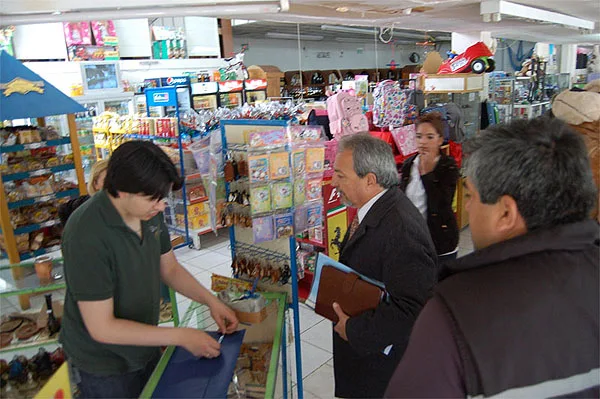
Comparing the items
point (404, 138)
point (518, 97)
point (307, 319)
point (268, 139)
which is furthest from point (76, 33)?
point (518, 97)

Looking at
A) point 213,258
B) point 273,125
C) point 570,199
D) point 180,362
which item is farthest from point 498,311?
point 213,258

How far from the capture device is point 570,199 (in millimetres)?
1017

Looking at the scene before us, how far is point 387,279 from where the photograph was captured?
5.84 ft

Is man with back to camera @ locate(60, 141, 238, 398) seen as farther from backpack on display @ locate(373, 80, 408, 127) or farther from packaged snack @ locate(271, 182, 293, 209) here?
backpack on display @ locate(373, 80, 408, 127)

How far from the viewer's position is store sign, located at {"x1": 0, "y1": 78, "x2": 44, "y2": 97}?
3.97 metres

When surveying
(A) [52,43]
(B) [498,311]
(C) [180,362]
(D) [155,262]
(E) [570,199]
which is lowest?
(C) [180,362]

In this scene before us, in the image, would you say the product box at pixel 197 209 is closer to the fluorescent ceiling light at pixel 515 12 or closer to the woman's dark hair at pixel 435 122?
the woman's dark hair at pixel 435 122

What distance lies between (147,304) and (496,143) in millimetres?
1361

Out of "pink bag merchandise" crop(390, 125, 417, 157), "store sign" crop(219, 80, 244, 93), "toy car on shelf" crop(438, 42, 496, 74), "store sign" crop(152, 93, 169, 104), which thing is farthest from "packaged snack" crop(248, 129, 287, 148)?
"store sign" crop(219, 80, 244, 93)

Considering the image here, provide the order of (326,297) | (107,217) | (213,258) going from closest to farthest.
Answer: (107,217)
(326,297)
(213,258)

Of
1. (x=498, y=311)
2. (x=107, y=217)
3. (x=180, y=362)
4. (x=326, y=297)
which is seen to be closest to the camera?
(x=498, y=311)

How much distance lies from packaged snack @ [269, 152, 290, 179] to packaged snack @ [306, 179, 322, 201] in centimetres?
20

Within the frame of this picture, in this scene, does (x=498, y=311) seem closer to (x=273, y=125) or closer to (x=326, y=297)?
(x=326, y=297)

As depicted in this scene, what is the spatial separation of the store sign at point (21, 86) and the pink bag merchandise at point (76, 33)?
4.92 m
